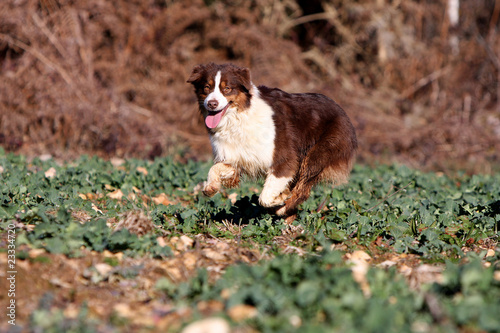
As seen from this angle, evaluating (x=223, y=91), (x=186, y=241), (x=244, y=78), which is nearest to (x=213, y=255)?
(x=186, y=241)

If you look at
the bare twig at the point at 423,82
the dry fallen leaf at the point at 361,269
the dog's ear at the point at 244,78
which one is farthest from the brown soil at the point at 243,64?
the dry fallen leaf at the point at 361,269

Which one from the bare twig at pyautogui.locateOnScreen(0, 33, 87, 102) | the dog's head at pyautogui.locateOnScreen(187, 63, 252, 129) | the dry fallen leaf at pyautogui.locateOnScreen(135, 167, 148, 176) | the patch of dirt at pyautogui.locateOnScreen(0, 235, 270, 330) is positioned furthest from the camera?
the bare twig at pyautogui.locateOnScreen(0, 33, 87, 102)

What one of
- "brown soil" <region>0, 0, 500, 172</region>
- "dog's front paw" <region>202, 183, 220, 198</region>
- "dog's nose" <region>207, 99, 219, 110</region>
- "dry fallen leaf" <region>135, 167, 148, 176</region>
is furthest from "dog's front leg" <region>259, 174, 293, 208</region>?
"brown soil" <region>0, 0, 500, 172</region>

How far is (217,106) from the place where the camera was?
16.5 ft

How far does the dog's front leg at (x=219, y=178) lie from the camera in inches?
203

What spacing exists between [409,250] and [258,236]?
4.41ft

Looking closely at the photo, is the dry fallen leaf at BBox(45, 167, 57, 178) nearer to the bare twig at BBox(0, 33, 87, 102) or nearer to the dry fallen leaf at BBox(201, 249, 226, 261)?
the dry fallen leaf at BBox(201, 249, 226, 261)

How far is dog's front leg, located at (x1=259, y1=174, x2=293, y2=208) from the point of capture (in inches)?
204

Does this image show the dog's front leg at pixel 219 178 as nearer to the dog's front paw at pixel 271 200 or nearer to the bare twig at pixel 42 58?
the dog's front paw at pixel 271 200

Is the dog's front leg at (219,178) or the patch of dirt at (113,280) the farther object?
the dog's front leg at (219,178)

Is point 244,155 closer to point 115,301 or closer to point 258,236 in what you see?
point 258,236

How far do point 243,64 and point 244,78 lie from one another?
7811 millimetres

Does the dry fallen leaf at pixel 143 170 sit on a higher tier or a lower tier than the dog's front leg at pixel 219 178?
lower

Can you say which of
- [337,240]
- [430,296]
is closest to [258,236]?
[337,240]
